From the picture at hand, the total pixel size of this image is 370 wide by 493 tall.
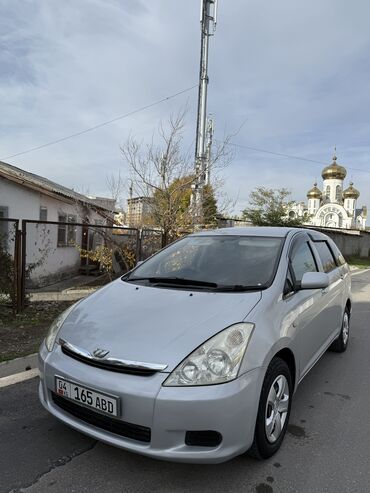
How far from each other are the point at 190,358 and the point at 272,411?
84 centimetres

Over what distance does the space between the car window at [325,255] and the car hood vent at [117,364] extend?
2.82 m

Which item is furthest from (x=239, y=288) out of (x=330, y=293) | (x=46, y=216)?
(x=46, y=216)

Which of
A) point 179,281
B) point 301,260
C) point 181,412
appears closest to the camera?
point 181,412

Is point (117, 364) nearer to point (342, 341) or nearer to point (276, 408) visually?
point (276, 408)

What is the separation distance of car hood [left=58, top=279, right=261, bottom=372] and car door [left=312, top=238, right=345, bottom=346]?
5.14 ft

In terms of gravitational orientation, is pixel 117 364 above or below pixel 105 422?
above

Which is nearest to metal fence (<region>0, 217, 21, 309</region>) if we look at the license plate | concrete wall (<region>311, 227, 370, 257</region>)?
the license plate

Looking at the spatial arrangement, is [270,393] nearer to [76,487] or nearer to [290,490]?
[290,490]

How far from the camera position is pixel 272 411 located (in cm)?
271

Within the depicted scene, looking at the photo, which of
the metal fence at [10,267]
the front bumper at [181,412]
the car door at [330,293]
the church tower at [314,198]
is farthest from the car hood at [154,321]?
the church tower at [314,198]

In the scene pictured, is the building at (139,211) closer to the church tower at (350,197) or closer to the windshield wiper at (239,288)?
the windshield wiper at (239,288)

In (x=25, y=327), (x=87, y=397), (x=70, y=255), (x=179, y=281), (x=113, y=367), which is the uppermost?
(x=179, y=281)

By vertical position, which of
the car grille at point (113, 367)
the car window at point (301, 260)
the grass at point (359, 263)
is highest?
the car window at point (301, 260)

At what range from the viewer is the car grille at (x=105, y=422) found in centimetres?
229
